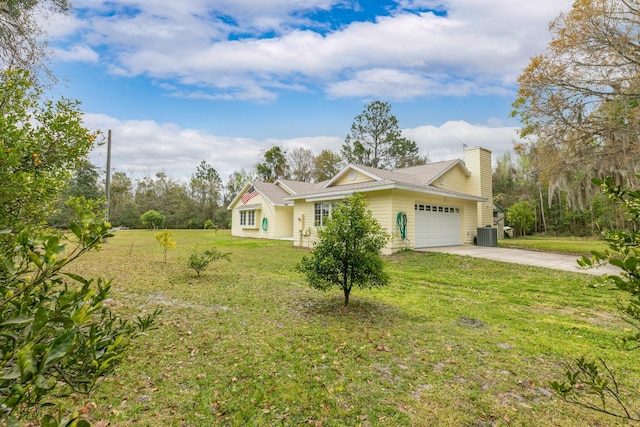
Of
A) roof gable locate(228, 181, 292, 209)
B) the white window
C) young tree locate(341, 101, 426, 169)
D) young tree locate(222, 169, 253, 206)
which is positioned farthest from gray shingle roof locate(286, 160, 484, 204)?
young tree locate(222, 169, 253, 206)

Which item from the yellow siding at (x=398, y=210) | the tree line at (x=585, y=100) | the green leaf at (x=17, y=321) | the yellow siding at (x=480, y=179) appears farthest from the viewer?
the yellow siding at (x=480, y=179)

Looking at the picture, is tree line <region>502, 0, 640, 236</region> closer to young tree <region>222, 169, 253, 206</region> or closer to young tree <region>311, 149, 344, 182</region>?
young tree <region>311, 149, 344, 182</region>

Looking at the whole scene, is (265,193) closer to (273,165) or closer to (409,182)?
(409,182)

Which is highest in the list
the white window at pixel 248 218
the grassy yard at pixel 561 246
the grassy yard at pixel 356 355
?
the white window at pixel 248 218

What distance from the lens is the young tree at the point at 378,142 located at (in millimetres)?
29562

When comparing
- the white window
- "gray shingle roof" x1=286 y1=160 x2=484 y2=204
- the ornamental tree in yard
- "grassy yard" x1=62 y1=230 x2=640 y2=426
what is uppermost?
"gray shingle roof" x1=286 y1=160 x2=484 y2=204

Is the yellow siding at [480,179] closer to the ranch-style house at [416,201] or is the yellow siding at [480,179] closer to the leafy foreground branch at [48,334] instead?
the ranch-style house at [416,201]

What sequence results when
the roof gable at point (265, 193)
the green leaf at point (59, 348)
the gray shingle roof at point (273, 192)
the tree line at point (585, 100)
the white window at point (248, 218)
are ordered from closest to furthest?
the green leaf at point (59, 348) → the tree line at point (585, 100) → the gray shingle roof at point (273, 192) → the roof gable at point (265, 193) → the white window at point (248, 218)

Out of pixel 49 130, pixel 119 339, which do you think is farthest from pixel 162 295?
pixel 119 339

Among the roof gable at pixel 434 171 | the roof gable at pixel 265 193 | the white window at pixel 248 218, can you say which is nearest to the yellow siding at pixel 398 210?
the roof gable at pixel 434 171

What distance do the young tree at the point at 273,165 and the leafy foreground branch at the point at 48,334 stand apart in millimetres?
35405

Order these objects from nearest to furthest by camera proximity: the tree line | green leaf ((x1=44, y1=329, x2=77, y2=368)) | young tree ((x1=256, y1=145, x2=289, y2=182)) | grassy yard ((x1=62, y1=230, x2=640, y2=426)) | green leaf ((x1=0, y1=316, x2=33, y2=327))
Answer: green leaf ((x1=44, y1=329, x2=77, y2=368)) → green leaf ((x1=0, y1=316, x2=33, y2=327)) → grassy yard ((x1=62, y1=230, x2=640, y2=426)) → the tree line → young tree ((x1=256, y1=145, x2=289, y2=182))

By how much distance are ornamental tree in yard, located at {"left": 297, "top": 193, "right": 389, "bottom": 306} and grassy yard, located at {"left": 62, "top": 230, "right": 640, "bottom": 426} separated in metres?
0.55

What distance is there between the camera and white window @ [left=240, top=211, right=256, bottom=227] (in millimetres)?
22094
